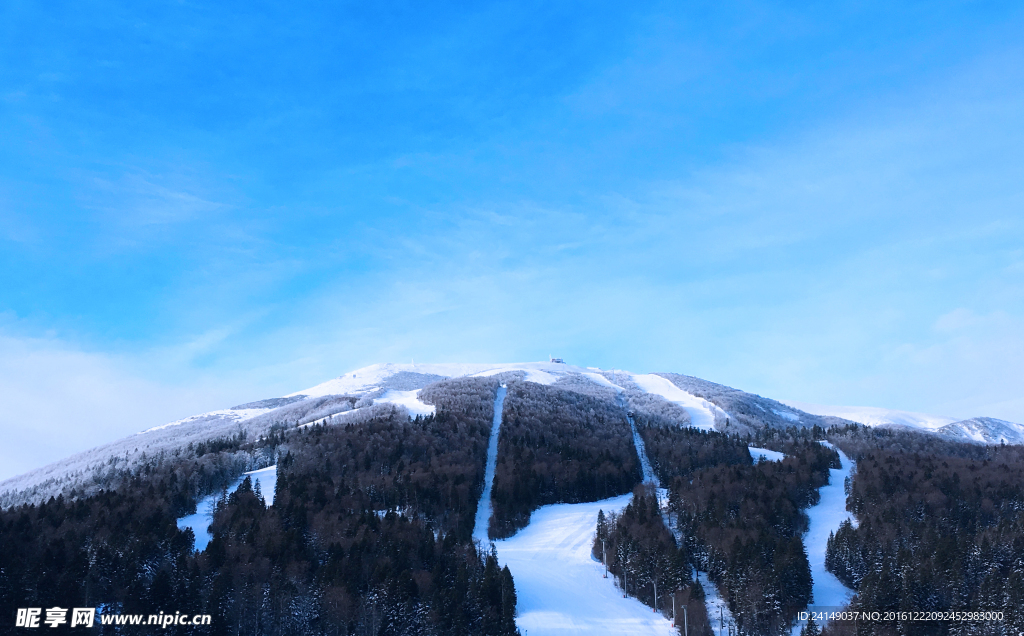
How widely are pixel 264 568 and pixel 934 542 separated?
328ft

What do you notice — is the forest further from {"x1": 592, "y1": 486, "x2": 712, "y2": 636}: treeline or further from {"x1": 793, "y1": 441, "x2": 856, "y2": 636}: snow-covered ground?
{"x1": 592, "y1": 486, "x2": 712, "y2": 636}: treeline

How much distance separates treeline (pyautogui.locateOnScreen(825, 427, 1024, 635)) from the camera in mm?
93750

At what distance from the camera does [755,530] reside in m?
130

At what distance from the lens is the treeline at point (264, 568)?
9181cm

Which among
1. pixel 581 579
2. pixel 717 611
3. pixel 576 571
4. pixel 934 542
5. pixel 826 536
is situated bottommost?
pixel 717 611

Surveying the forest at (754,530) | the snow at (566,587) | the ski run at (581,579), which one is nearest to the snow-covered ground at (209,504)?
the ski run at (581,579)

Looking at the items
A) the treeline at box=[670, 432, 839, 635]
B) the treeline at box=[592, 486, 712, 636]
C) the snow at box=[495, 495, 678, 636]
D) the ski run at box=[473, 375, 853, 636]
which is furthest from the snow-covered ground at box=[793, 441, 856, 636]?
the snow at box=[495, 495, 678, 636]

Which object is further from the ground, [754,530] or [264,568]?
[754,530]

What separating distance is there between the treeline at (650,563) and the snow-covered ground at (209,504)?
68668mm

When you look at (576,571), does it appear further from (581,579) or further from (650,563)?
(650,563)

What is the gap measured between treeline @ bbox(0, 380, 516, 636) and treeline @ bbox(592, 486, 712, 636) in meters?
25.4

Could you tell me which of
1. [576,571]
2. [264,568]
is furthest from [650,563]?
[264,568]

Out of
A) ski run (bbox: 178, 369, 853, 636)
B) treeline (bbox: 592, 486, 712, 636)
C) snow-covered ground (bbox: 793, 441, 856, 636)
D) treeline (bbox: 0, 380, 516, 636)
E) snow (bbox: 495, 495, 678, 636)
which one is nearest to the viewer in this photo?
treeline (bbox: 0, 380, 516, 636)

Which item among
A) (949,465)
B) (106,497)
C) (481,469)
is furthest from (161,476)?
(949,465)
